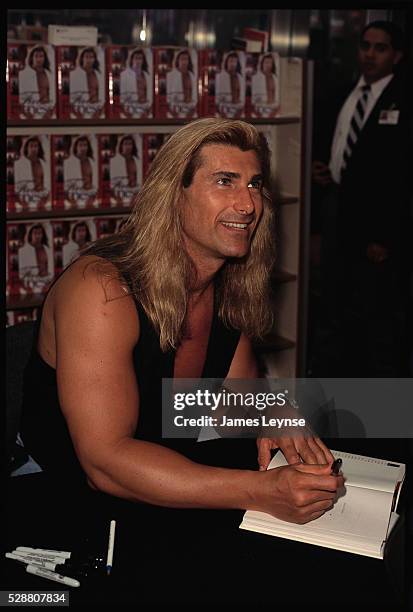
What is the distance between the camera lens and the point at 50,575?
1250 mm

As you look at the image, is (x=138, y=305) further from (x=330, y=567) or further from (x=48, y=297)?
(x=330, y=567)

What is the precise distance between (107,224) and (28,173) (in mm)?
403

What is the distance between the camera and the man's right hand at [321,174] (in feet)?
14.9

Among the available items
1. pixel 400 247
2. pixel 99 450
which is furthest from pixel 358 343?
pixel 99 450

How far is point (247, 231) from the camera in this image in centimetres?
177

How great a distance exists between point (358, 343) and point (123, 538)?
10.6 ft

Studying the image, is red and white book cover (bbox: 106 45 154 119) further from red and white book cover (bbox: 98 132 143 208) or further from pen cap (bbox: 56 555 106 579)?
pen cap (bbox: 56 555 106 579)

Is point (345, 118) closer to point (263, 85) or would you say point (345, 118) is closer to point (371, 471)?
point (263, 85)

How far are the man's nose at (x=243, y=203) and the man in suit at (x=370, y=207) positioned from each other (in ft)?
7.37

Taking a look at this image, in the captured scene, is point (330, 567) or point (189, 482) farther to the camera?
point (189, 482)

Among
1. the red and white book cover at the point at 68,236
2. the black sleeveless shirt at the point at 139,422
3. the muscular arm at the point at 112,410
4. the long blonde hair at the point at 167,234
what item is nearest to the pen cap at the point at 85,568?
the muscular arm at the point at 112,410

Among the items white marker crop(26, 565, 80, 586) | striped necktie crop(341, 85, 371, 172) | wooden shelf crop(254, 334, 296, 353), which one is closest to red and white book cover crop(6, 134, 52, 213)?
wooden shelf crop(254, 334, 296, 353)

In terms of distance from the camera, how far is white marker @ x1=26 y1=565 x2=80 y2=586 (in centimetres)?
124

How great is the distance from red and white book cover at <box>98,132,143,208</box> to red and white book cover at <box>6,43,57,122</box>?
264mm
